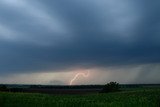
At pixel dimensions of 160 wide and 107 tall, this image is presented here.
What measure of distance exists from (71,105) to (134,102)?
337 inches

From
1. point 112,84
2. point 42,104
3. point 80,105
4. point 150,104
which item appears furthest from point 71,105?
point 112,84

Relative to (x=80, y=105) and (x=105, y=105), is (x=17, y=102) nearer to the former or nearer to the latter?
(x=80, y=105)

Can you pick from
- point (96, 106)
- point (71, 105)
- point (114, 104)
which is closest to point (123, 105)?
point (114, 104)

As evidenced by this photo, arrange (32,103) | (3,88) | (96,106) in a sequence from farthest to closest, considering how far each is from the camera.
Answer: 1. (3,88)
2. (32,103)
3. (96,106)

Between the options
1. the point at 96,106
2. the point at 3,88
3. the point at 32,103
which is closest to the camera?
the point at 96,106

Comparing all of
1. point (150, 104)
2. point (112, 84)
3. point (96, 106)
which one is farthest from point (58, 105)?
point (112, 84)

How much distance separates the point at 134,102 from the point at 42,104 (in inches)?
456

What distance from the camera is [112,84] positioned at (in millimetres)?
89750

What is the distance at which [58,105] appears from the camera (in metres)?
40.7

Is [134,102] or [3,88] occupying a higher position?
[3,88]

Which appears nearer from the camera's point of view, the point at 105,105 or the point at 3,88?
the point at 105,105

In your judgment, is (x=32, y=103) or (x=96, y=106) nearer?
(x=96, y=106)

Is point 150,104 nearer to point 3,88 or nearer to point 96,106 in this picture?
point 96,106

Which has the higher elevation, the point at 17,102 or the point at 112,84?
the point at 112,84
